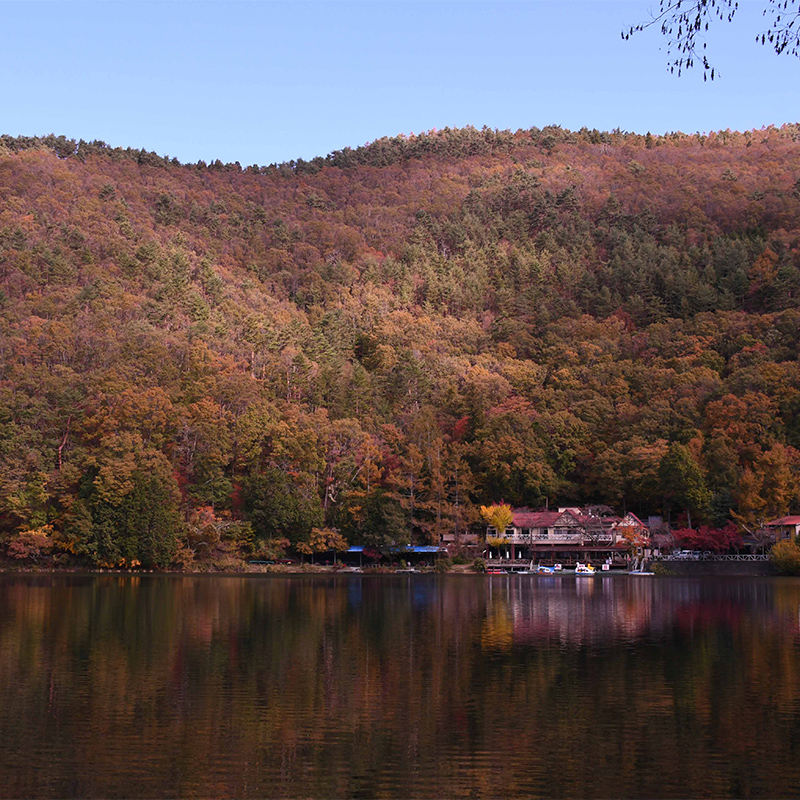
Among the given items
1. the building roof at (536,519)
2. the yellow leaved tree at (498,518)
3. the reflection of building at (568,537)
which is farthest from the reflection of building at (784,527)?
the yellow leaved tree at (498,518)

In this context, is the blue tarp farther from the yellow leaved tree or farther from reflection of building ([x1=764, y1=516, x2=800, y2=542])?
reflection of building ([x1=764, y1=516, x2=800, y2=542])

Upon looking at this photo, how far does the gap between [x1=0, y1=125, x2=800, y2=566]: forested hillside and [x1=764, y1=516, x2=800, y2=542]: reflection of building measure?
159 centimetres

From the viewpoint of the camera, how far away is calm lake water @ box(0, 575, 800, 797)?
52.2 feet

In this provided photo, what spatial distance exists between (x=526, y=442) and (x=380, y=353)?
98.9ft

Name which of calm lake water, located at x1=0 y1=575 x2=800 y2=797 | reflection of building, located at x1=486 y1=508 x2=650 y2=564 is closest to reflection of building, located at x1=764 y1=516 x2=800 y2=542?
reflection of building, located at x1=486 y1=508 x2=650 y2=564

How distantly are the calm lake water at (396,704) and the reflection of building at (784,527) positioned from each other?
3581cm

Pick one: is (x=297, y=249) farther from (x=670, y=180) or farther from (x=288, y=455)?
(x=288, y=455)

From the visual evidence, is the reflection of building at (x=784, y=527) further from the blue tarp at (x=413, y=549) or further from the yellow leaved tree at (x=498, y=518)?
the blue tarp at (x=413, y=549)

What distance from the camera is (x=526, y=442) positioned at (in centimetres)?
9006

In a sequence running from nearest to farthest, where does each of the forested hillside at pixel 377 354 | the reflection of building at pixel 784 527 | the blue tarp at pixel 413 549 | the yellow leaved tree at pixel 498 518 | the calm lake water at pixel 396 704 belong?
the calm lake water at pixel 396 704
the reflection of building at pixel 784 527
the forested hillside at pixel 377 354
the blue tarp at pixel 413 549
the yellow leaved tree at pixel 498 518

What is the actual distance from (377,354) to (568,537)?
131ft

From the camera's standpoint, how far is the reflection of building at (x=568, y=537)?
82.0 m

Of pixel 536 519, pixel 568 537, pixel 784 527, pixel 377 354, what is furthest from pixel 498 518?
pixel 377 354

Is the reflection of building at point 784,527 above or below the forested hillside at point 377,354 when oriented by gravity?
below
